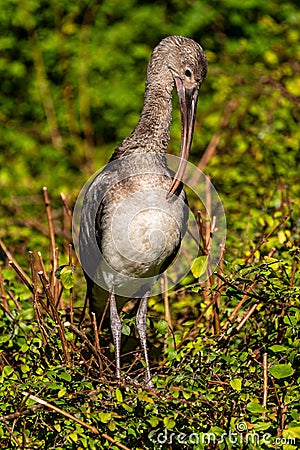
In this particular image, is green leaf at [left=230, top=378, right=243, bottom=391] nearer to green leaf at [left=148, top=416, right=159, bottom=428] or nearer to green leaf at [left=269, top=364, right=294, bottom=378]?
green leaf at [left=269, top=364, right=294, bottom=378]

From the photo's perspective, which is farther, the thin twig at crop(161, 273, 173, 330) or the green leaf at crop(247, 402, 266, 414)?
the thin twig at crop(161, 273, 173, 330)

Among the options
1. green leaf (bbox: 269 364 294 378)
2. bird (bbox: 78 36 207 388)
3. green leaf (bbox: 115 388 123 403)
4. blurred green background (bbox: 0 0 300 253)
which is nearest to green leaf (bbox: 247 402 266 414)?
green leaf (bbox: 269 364 294 378)

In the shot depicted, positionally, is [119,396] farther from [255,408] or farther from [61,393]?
[255,408]

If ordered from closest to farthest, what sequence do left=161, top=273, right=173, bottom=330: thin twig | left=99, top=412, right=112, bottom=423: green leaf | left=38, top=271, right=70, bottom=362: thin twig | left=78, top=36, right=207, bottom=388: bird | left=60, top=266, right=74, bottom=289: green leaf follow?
left=99, top=412, right=112, bottom=423: green leaf, left=60, top=266, right=74, bottom=289: green leaf, left=38, top=271, right=70, bottom=362: thin twig, left=78, top=36, right=207, bottom=388: bird, left=161, top=273, right=173, bottom=330: thin twig

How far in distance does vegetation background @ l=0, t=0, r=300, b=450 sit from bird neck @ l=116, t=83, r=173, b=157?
0.58m

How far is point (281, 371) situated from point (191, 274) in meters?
1.46

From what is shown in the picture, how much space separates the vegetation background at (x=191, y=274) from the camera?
3.56 meters

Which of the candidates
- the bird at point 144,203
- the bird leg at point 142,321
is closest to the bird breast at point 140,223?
the bird at point 144,203

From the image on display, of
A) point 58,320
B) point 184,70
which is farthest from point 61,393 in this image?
point 184,70

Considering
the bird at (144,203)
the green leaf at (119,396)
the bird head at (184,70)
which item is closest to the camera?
the green leaf at (119,396)

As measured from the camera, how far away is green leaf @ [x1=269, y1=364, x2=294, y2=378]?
11.4 feet

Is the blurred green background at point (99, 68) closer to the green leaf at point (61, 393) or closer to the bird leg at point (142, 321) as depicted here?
the bird leg at point (142, 321)

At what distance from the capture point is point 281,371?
3.50 m

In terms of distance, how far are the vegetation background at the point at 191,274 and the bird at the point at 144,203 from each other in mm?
194
